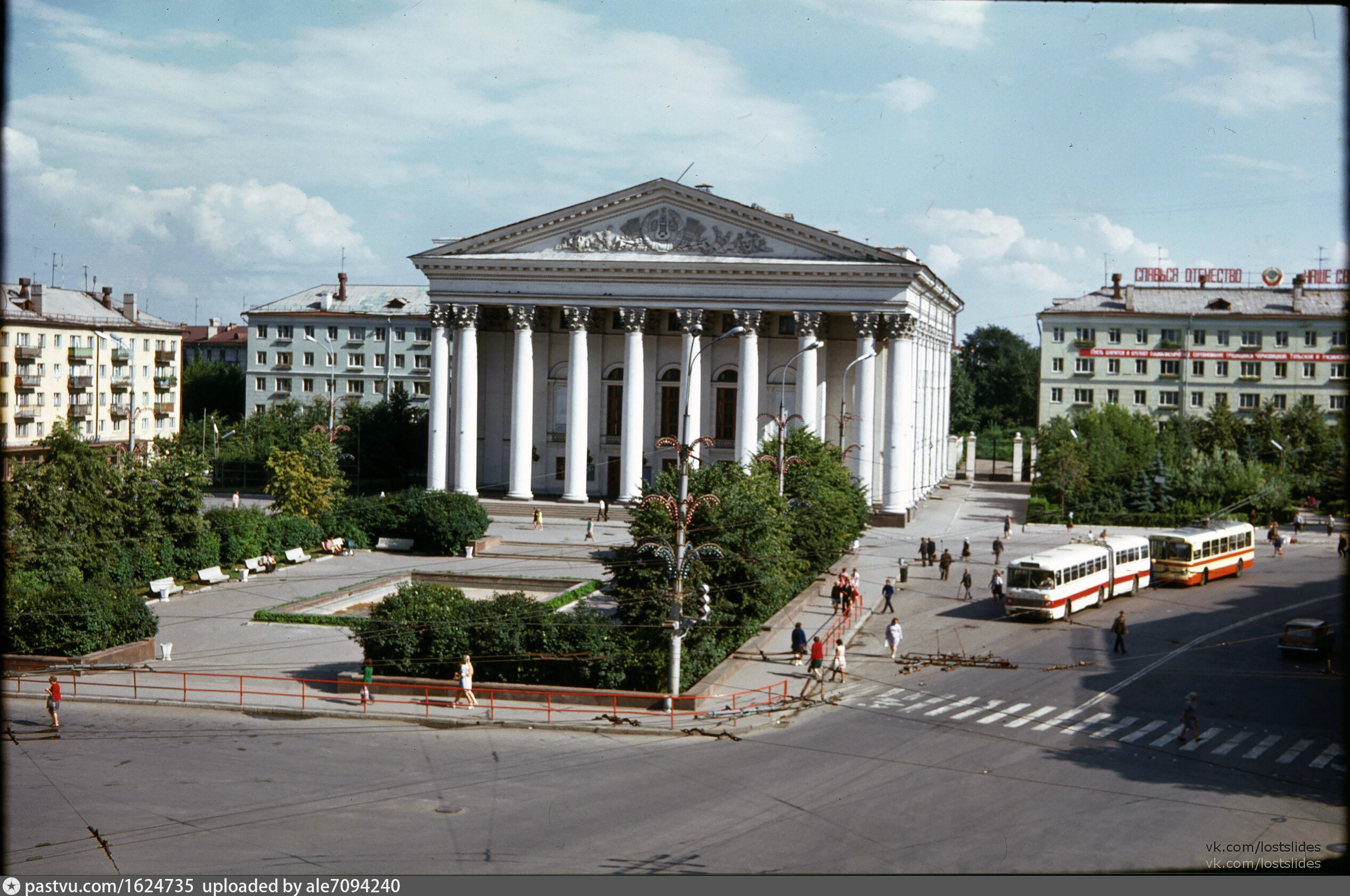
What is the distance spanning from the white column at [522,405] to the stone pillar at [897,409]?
59.7 feet

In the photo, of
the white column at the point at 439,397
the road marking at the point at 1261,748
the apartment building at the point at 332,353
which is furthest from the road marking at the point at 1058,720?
the apartment building at the point at 332,353

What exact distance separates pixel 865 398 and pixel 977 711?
34.5m

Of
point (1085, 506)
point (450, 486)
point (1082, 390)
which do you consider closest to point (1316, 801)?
point (1085, 506)

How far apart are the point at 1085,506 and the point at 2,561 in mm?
58493

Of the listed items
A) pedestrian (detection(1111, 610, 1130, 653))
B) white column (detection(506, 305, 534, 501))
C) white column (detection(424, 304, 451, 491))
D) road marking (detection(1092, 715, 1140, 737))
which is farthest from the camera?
white column (detection(424, 304, 451, 491))

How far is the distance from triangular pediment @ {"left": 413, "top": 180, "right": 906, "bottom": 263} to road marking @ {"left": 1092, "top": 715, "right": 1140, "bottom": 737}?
35.3 metres

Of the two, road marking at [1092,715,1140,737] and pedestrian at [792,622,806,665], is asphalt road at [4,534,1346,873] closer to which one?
road marking at [1092,715,1140,737]

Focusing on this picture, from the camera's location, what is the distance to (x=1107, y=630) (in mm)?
36688

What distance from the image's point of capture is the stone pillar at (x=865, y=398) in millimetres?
59531

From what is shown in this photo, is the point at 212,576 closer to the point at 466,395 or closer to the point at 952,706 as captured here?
the point at 466,395

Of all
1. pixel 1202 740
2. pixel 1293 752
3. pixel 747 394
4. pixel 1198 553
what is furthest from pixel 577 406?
pixel 1293 752

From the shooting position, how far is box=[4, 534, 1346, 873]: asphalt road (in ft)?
53.8

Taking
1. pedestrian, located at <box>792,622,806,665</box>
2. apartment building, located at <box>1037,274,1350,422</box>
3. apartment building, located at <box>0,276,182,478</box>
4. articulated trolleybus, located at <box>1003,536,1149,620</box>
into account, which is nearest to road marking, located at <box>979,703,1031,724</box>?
pedestrian, located at <box>792,622,806,665</box>

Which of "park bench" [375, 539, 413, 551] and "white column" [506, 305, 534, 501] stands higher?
"white column" [506, 305, 534, 501]
